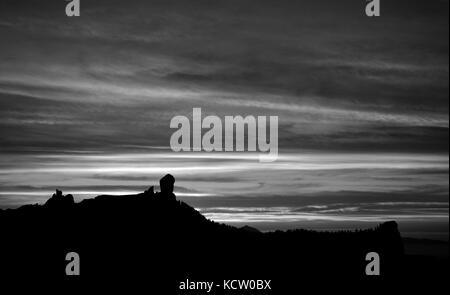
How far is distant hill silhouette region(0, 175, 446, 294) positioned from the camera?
15888cm

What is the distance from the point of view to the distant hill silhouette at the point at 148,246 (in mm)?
158875

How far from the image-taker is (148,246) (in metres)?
176

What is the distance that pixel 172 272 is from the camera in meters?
168

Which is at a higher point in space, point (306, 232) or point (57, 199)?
point (57, 199)
